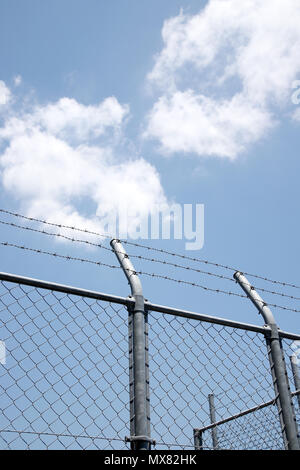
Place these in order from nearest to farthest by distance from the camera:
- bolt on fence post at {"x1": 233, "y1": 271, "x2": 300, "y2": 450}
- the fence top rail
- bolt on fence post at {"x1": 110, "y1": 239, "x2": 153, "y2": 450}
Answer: bolt on fence post at {"x1": 110, "y1": 239, "x2": 153, "y2": 450} → the fence top rail → bolt on fence post at {"x1": 233, "y1": 271, "x2": 300, "y2": 450}

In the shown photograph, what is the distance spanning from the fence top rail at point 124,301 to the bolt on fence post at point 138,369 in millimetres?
77

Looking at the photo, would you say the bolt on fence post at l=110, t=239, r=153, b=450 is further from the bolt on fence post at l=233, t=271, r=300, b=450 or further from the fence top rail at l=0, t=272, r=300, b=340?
the bolt on fence post at l=233, t=271, r=300, b=450

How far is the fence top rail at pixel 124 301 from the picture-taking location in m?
2.49

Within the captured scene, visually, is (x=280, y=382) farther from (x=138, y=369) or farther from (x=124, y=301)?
(x=124, y=301)

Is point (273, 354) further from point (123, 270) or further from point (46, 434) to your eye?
point (46, 434)

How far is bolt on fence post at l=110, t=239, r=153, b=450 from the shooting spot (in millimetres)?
2330

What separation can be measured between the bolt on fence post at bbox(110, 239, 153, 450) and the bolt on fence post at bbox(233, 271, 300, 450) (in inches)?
38.8

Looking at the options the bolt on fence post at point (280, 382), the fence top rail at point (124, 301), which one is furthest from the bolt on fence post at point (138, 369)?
the bolt on fence post at point (280, 382)

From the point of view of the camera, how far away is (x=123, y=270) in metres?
2.96

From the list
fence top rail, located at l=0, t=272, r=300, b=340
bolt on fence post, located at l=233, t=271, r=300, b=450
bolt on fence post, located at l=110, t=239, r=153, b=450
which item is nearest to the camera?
bolt on fence post, located at l=110, t=239, r=153, b=450

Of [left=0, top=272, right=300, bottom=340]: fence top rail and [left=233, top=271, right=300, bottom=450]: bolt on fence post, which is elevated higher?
[left=0, top=272, right=300, bottom=340]: fence top rail

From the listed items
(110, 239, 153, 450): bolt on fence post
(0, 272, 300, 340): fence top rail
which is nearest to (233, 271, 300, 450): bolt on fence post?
(0, 272, 300, 340): fence top rail

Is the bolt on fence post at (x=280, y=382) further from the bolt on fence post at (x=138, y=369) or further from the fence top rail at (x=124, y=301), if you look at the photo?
the bolt on fence post at (x=138, y=369)
